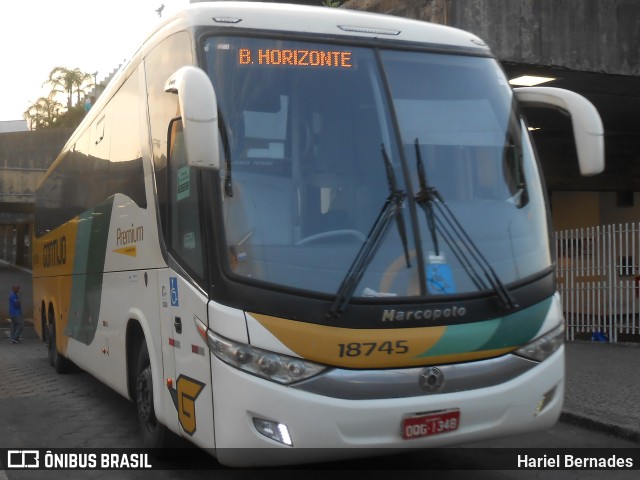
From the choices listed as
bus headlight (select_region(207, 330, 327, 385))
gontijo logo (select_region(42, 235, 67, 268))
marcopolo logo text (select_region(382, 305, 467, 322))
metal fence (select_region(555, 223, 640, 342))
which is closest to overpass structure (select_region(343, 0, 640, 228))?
metal fence (select_region(555, 223, 640, 342))

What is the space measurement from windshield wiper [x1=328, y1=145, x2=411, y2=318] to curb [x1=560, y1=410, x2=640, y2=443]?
3.51m

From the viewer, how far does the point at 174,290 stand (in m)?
5.75

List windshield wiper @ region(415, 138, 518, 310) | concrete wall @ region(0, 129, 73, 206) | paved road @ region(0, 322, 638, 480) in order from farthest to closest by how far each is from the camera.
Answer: concrete wall @ region(0, 129, 73, 206) → paved road @ region(0, 322, 638, 480) → windshield wiper @ region(415, 138, 518, 310)

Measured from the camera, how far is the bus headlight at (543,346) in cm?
525

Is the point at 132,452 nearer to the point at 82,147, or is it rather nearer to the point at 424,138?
→ the point at 424,138

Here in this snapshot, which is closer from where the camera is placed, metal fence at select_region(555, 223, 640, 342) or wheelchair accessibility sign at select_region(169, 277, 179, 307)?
wheelchair accessibility sign at select_region(169, 277, 179, 307)

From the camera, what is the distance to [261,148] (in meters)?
5.29

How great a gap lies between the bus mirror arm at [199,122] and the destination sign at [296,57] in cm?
68

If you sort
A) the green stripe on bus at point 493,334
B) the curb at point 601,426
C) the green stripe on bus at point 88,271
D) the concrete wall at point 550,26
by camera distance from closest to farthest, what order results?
the green stripe on bus at point 493,334
the curb at point 601,426
the green stripe on bus at point 88,271
the concrete wall at point 550,26

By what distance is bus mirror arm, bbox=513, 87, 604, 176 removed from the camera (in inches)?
227

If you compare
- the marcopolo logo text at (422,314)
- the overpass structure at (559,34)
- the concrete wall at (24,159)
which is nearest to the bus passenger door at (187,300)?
the marcopolo logo text at (422,314)

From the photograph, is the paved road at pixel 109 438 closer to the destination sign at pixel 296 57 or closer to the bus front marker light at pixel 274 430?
the bus front marker light at pixel 274 430

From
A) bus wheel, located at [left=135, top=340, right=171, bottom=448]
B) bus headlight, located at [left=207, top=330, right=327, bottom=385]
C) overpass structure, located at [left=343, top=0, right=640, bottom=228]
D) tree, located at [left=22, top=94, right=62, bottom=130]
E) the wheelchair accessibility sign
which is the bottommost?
bus wheel, located at [left=135, top=340, right=171, bottom=448]

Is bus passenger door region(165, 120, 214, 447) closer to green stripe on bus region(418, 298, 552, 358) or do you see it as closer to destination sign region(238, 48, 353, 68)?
destination sign region(238, 48, 353, 68)
